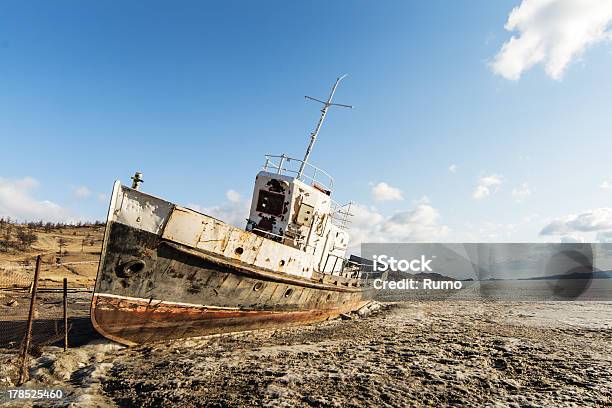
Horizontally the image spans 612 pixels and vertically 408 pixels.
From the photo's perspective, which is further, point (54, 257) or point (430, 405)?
point (54, 257)

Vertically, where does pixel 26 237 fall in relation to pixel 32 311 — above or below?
below

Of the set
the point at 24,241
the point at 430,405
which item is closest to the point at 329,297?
the point at 430,405

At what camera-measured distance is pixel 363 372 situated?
19.8ft

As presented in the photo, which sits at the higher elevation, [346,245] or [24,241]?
[346,245]

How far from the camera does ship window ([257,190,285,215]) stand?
37.9 feet

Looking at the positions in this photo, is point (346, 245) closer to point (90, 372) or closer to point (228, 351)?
point (228, 351)

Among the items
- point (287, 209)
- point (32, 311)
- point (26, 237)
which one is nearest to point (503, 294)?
point (287, 209)

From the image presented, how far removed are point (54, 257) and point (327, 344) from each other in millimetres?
21869

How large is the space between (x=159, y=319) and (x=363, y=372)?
4.46m

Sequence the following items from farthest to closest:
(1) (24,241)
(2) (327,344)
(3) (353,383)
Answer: (1) (24,241) < (2) (327,344) < (3) (353,383)

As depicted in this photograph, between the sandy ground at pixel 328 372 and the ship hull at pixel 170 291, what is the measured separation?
1.28 ft

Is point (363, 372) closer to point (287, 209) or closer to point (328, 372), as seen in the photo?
point (328, 372)

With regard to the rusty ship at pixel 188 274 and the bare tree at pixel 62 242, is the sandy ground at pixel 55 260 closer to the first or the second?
the bare tree at pixel 62 242

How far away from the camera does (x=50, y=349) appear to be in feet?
22.4
